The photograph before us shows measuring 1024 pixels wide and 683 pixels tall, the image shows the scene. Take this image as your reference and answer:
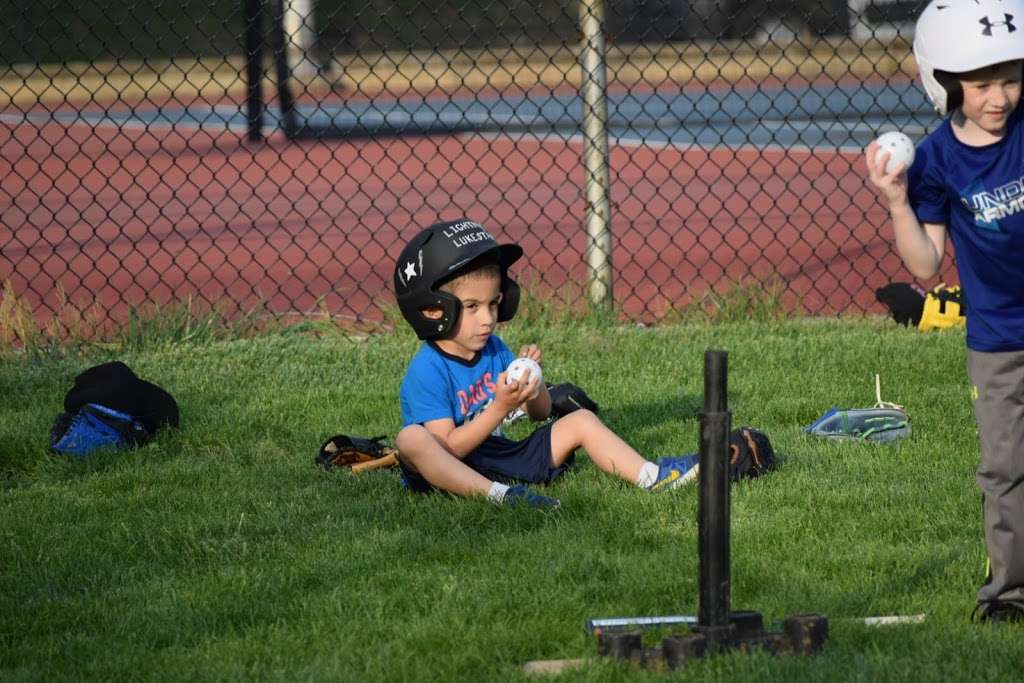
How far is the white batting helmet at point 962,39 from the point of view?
3576mm

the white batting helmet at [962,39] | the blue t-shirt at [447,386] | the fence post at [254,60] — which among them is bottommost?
the blue t-shirt at [447,386]

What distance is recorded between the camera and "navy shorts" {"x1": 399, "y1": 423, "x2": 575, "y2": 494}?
Result: 5.25m

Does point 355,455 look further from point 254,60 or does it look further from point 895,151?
point 254,60

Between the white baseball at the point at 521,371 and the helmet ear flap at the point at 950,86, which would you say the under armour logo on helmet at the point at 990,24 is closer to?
the helmet ear flap at the point at 950,86

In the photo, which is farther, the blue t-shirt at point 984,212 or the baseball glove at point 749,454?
the baseball glove at point 749,454

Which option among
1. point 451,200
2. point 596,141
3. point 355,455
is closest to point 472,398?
point 355,455

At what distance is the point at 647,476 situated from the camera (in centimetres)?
513

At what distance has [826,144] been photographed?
1666 centimetres

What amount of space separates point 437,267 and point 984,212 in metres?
1.85

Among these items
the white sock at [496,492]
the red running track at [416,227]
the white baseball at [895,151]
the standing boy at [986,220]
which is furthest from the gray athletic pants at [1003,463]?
the red running track at [416,227]

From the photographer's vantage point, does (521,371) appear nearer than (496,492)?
Yes

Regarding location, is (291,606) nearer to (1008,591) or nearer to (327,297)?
(1008,591)

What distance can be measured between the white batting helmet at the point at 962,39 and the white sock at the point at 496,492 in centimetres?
187

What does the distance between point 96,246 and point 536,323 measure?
198 inches
